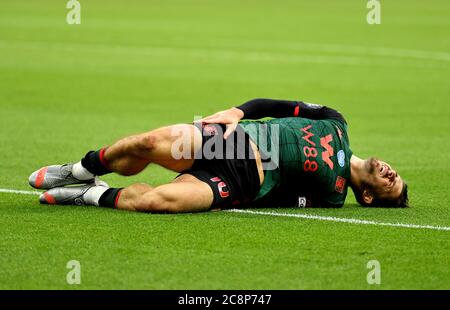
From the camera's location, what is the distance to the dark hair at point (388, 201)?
10086 millimetres

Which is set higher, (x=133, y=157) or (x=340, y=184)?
(x=133, y=157)

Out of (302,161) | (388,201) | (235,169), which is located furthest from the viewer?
(388,201)

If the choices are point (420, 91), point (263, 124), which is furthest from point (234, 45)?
point (263, 124)

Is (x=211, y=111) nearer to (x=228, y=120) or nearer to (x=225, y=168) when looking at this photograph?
(x=228, y=120)

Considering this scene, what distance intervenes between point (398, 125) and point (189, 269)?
9.20 meters

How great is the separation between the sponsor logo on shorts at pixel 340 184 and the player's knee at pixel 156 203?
157cm

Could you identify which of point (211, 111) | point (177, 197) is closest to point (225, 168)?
point (177, 197)

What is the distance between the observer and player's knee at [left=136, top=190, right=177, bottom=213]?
30.7ft

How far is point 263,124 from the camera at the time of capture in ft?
32.6

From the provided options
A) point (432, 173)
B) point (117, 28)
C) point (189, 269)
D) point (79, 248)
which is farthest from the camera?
point (117, 28)

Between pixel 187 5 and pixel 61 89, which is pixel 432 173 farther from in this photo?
pixel 187 5

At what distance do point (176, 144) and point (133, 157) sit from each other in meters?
0.42

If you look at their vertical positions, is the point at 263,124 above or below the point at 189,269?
above

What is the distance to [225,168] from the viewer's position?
9.57 meters
